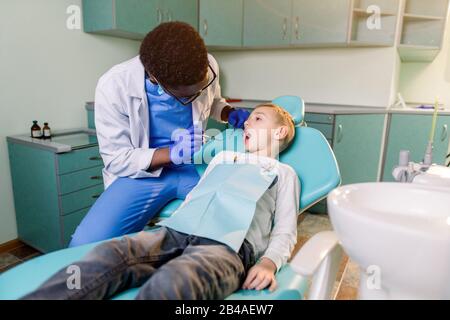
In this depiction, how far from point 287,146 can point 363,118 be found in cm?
160

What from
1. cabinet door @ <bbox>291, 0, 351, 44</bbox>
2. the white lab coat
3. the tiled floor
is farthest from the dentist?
cabinet door @ <bbox>291, 0, 351, 44</bbox>

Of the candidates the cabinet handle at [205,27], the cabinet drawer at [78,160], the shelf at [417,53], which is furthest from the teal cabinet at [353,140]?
the cabinet drawer at [78,160]

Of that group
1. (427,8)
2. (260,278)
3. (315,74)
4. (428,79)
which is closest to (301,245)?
(260,278)

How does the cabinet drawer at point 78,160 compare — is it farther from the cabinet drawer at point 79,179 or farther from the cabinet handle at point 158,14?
the cabinet handle at point 158,14

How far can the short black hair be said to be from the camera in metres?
1.03

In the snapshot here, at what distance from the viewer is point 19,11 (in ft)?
6.67

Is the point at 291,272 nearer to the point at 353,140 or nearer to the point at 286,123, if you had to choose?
the point at 286,123

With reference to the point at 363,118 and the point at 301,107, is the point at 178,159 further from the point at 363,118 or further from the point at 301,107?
the point at 363,118

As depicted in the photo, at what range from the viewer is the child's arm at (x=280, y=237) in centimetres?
91

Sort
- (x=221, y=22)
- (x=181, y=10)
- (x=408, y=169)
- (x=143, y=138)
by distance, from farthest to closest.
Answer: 1. (x=221, y=22)
2. (x=181, y=10)
3. (x=143, y=138)
4. (x=408, y=169)

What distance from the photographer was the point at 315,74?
3123mm

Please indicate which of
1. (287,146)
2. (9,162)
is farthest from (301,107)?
(9,162)

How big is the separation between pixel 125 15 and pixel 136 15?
0.32ft

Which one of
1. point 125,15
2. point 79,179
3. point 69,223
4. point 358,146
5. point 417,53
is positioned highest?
point 125,15
